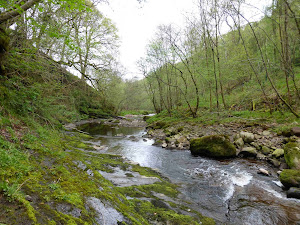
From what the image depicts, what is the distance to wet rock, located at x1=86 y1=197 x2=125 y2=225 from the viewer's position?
231 cm

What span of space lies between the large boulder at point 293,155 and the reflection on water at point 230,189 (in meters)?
0.66

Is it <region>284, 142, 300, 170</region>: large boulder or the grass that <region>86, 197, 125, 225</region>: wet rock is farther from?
the grass

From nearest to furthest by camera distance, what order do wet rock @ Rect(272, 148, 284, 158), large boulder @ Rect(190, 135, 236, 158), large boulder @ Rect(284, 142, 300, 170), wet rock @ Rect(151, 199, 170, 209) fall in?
wet rock @ Rect(151, 199, 170, 209), large boulder @ Rect(284, 142, 300, 170), wet rock @ Rect(272, 148, 284, 158), large boulder @ Rect(190, 135, 236, 158)

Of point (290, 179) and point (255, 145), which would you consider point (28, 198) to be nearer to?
point (290, 179)

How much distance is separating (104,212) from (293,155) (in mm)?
6651

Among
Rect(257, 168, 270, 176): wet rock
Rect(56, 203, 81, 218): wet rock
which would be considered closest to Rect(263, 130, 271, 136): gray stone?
Rect(257, 168, 270, 176): wet rock

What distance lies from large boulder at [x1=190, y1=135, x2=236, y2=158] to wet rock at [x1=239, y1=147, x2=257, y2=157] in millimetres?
404

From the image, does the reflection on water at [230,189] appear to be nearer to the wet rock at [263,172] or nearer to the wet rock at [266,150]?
the wet rock at [263,172]

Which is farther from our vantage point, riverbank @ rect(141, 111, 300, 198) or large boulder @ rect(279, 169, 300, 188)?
riverbank @ rect(141, 111, 300, 198)

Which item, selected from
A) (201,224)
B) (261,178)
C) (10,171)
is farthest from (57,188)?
(261,178)

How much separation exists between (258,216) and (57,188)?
14.2ft

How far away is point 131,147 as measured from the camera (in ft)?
35.9

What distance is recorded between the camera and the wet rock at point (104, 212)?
2.31 meters

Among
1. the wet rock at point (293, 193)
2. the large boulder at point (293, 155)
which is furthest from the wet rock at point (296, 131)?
the wet rock at point (293, 193)
